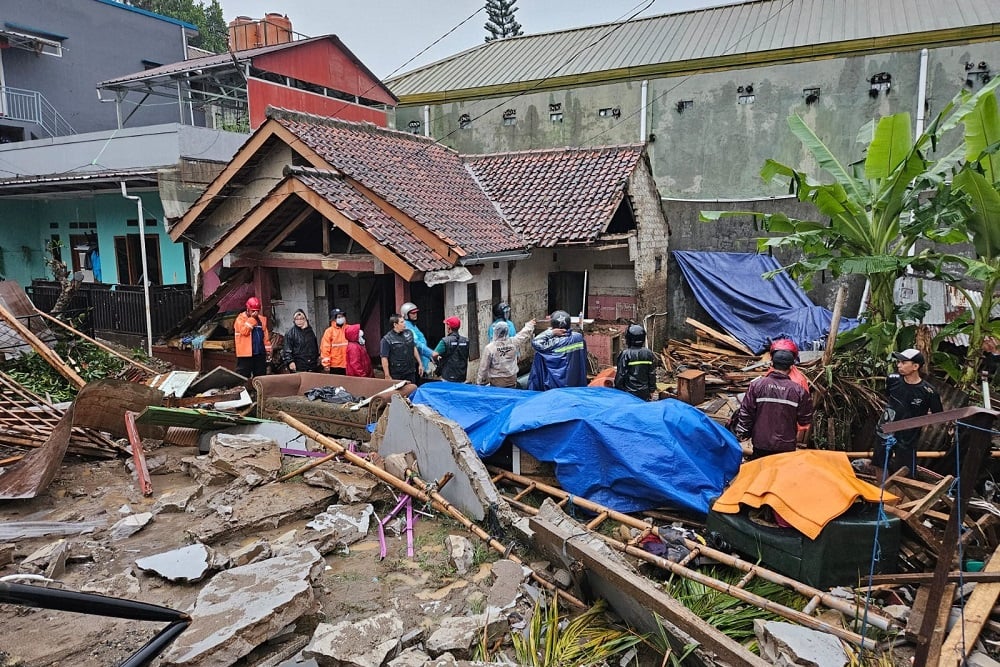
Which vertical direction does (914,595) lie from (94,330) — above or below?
below

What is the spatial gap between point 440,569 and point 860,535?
3487 mm

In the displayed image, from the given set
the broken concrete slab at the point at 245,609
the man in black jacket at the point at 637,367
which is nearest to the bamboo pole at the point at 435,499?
the broken concrete slab at the point at 245,609

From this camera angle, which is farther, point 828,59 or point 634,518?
point 828,59

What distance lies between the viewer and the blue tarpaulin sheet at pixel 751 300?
1495 centimetres

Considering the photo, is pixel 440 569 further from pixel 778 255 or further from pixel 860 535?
pixel 778 255

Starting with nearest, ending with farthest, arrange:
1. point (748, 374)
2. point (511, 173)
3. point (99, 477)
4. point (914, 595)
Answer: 1. point (914, 595)
2. point (99, 477)
3. point (748, 374)
4. point (511, 173)

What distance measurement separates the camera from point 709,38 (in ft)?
68.1

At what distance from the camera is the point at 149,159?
588 inches

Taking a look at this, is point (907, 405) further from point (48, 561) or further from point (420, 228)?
point (48, 561)

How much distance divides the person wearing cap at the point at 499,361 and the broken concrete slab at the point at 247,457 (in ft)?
9.60

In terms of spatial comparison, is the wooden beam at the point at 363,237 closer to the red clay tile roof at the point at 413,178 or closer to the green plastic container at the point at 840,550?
the red clay tile roof at the point at 413,178

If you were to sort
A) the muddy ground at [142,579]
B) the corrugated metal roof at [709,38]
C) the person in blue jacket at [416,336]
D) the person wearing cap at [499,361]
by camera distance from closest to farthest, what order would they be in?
the muddy ground at [142,579], the person wearing cap at [499,361], the person in blue jacket at [416,336], the corrugated metal roof at [709,38]

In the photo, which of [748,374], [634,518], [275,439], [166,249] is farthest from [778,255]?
[166,249]

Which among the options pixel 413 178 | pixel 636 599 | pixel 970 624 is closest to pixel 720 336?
pixel 413 178
